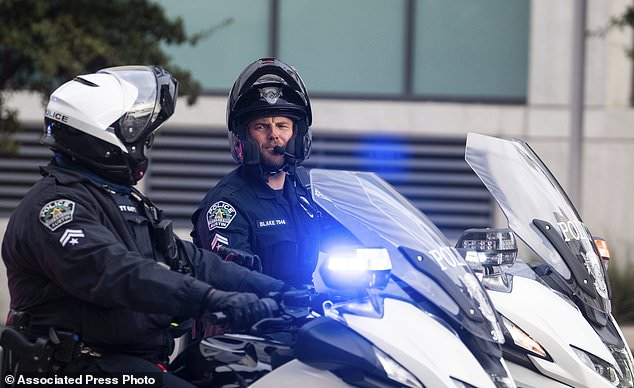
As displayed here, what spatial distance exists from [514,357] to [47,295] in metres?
1.67

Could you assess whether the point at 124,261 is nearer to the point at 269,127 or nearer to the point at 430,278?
the point at 430,278

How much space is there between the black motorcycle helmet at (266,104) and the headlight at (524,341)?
1.20 meters

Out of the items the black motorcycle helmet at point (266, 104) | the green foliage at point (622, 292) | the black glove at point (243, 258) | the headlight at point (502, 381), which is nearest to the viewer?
the headlight at point (502, 381)

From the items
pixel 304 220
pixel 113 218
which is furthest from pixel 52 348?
pixel 304 220

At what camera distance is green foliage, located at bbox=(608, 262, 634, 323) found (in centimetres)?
1068

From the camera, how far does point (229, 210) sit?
4.66 meters

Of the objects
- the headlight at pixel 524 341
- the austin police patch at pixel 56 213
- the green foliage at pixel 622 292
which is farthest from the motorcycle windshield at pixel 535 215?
the green foliage at pixel 622 292

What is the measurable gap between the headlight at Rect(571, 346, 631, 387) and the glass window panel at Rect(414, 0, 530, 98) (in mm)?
9782

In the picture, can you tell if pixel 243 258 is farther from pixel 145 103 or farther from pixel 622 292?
pixel 622 292

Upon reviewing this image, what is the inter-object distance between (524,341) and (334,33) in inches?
381

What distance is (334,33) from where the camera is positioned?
13.6 metres

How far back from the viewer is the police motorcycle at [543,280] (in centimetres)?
420

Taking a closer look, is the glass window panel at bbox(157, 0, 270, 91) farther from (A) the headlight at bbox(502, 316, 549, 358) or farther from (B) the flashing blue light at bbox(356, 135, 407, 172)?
(A) the headlight at bbox(502, 316, 549, 358)

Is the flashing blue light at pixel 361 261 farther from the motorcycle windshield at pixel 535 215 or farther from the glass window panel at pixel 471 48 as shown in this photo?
the glass window panel at pixel 471 48
